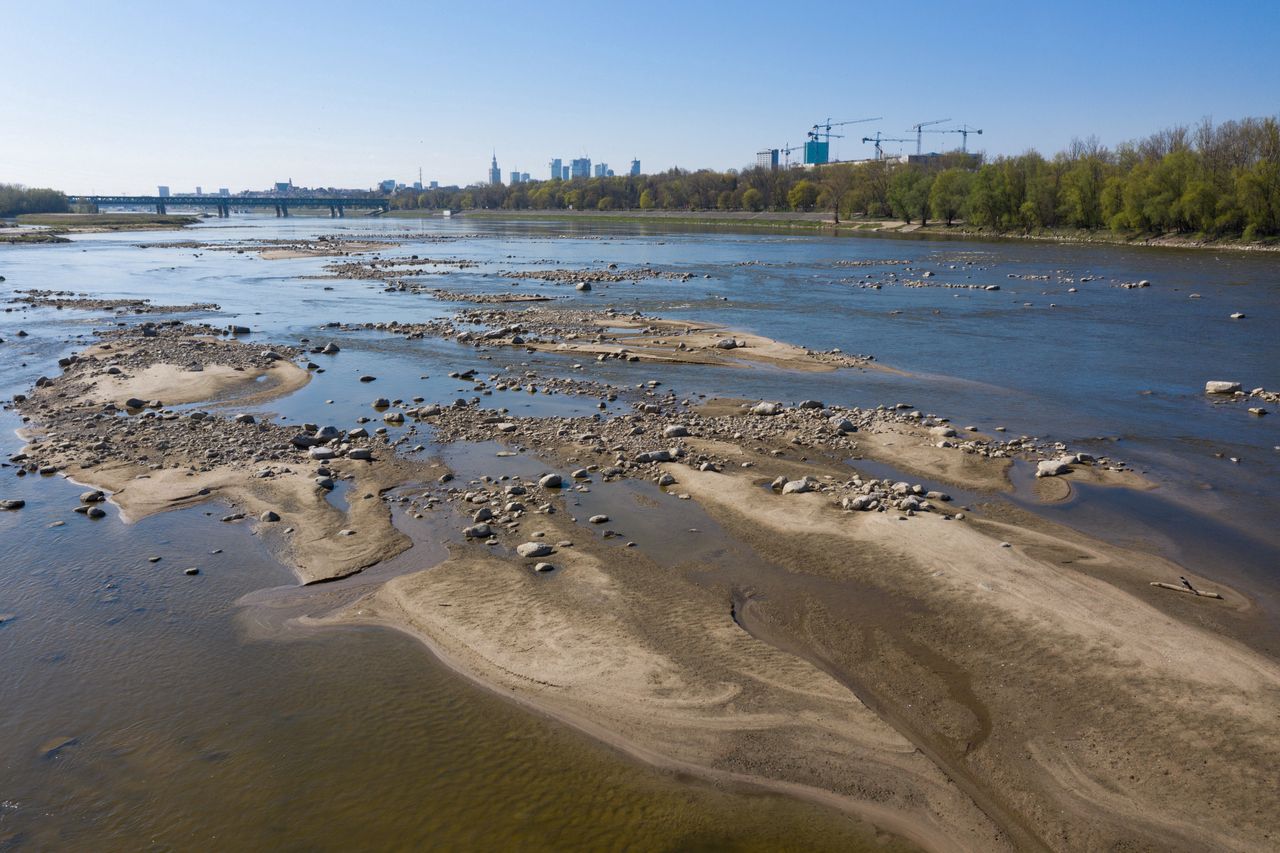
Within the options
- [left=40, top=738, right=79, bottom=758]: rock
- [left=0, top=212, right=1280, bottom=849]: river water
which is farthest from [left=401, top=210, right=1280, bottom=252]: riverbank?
[left=40, top=738, right=79, bottom=758]: rock

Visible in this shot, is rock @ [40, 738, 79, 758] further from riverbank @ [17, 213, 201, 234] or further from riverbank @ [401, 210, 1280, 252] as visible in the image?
riverbank @ [17, 213, 201, 234]

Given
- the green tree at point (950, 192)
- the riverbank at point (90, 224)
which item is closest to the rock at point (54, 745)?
the green tree at point (950, 192)

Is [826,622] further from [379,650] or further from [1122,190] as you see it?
[1122,190]

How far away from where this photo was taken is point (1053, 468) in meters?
20.2

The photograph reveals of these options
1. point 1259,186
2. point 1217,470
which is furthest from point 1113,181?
point 1217,470

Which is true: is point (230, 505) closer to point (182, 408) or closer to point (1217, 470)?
point (182, 408)

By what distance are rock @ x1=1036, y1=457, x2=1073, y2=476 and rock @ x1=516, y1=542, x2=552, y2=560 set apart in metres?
12.3

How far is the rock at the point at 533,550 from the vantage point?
15.4 meters

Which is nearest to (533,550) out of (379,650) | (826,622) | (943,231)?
(379,650)

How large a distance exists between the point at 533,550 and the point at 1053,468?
13.1m

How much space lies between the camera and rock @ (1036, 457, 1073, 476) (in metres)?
20.1

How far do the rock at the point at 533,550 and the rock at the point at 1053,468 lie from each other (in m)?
12.3

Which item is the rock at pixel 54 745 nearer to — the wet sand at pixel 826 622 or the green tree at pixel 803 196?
the wet sand at pixel 826 622

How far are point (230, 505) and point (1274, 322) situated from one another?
48843 millimetres
